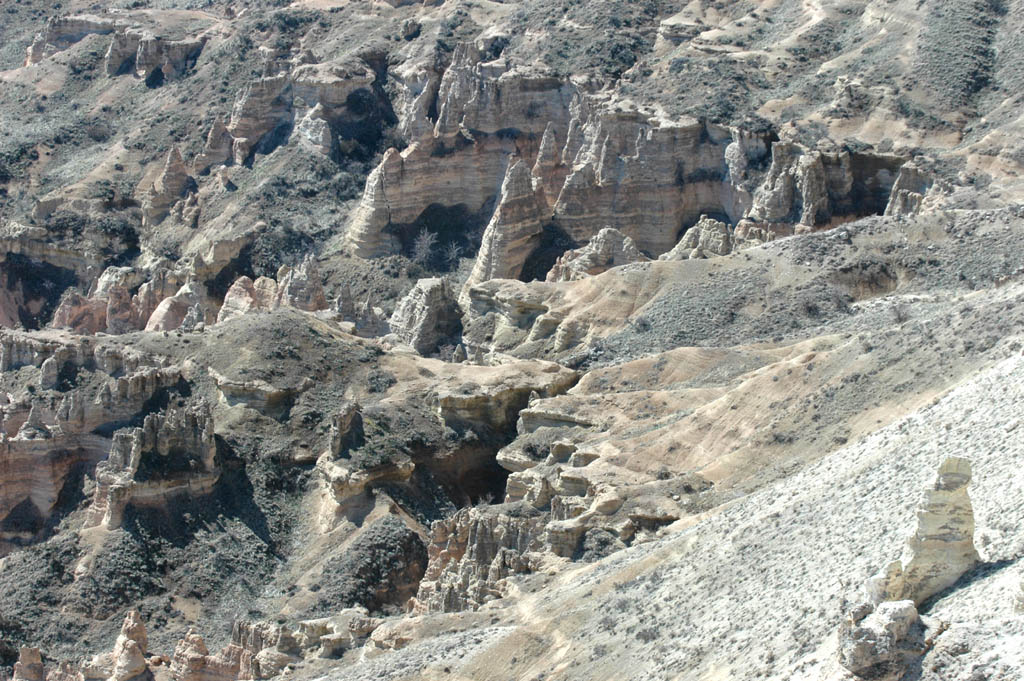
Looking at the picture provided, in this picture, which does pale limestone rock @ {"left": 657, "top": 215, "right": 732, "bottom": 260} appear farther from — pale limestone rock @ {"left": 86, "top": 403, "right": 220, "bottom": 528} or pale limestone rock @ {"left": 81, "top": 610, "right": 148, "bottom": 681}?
pale limestone rock @ {"left": 81, "top": 610, "right": 148, "bottom": 681}

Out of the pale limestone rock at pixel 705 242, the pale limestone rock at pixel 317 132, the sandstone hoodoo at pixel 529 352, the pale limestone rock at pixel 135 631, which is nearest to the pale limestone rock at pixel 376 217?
the sandstone hoodoo at pixel 529 352

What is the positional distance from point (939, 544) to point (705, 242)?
153 feet

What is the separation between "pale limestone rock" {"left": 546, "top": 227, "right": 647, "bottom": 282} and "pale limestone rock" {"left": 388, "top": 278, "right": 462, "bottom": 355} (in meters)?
4.37

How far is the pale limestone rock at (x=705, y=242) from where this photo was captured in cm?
6994

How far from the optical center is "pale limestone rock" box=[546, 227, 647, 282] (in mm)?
72438

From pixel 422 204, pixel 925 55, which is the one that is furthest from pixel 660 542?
pixel 422 204

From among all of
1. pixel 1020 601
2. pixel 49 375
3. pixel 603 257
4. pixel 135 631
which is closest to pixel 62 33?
pixel 603 257

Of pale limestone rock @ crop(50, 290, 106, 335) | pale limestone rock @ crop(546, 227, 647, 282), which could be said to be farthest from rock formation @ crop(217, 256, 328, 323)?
pale limestone rock @ crop(546, 227, 647, 282)

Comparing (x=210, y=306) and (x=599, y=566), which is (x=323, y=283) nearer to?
(x=210, y=306)

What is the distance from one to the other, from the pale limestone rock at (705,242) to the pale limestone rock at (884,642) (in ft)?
151

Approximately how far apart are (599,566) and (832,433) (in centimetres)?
680

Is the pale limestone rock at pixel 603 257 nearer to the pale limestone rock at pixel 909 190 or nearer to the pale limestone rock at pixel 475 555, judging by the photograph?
the pale limestone rock at pixel 909 190

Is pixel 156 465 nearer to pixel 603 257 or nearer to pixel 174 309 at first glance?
pixel 603 257

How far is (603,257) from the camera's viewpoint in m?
72.8
